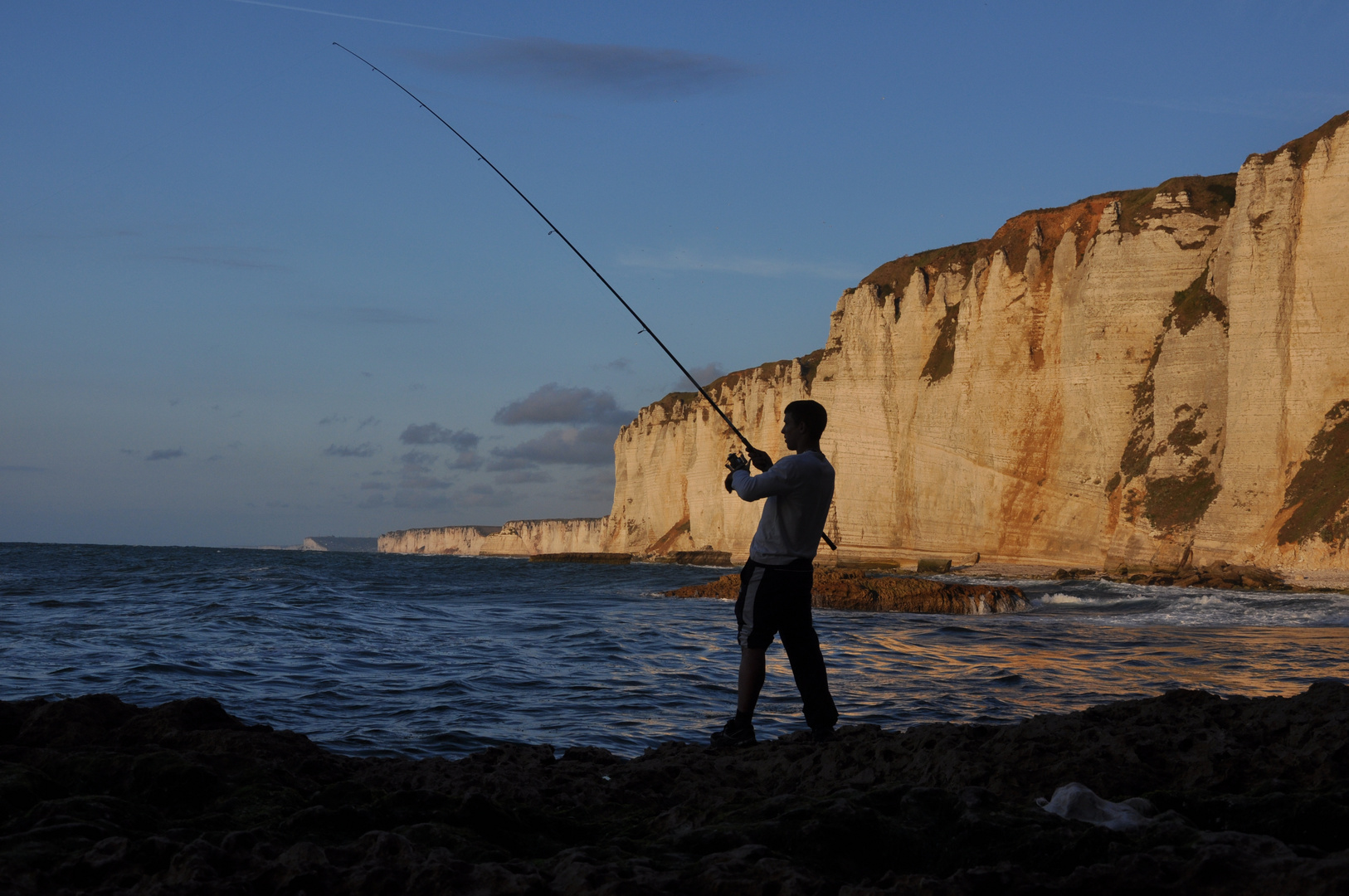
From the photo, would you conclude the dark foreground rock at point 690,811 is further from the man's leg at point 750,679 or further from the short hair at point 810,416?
the short hair at point 810,416

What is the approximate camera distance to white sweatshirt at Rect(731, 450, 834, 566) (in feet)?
17.8

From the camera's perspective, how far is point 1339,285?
31.6 meters

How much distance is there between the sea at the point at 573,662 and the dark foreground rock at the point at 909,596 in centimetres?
126

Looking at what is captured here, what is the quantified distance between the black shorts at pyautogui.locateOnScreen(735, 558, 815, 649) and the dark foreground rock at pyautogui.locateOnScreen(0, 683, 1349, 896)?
61 cm

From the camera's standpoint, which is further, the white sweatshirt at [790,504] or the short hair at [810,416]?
the short hair at [810,416]

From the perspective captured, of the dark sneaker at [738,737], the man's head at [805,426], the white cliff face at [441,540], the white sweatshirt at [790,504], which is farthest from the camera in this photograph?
the white cliff face at [441,540]

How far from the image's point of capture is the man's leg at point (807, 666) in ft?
18.0

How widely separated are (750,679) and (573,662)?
17.6 ft

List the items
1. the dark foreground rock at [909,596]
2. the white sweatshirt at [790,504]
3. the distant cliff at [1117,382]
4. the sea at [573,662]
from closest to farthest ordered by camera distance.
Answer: the white sweatshirt at [790,504], the sea at [573,662], the dark foreground rock at [909,596], the distant cliff at [1117,382]

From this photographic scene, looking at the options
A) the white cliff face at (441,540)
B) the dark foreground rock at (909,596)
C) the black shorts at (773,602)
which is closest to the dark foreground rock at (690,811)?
the black shorts at (773,602)

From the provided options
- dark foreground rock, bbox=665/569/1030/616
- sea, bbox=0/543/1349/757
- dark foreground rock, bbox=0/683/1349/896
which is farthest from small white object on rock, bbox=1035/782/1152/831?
dark foreground rock, bbox=665/569/1030/616

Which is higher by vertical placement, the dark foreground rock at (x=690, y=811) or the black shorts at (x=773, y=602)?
the black shorts at (x=773, y=602)

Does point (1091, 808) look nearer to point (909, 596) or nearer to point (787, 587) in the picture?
point (787, 587)

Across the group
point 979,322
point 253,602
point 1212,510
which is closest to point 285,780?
point 253,602
